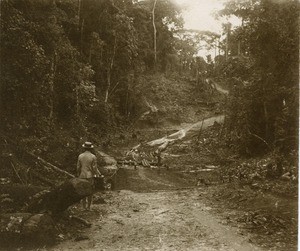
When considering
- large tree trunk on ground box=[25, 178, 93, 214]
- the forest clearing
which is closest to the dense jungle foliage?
the forest clearing

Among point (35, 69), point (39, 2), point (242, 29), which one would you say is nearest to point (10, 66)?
point (35, 69)

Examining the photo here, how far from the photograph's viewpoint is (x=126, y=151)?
25.1 m

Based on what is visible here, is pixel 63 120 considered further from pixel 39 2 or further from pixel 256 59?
pixel 256 59

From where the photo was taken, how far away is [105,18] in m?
28.2

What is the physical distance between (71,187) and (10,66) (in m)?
5.48

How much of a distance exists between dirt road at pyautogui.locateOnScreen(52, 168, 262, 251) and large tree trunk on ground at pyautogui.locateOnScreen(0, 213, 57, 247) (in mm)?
408

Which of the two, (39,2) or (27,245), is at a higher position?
(39,2)

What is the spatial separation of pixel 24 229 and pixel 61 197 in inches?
43.9

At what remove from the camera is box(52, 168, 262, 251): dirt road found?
7.89m

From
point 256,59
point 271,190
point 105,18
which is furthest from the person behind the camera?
point 105,18

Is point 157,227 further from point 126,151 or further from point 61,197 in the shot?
point 126,151

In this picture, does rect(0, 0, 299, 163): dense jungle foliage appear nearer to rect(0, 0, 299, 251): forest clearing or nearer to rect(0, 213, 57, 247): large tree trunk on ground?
rect(0, 0, 299, 251): forest clearing

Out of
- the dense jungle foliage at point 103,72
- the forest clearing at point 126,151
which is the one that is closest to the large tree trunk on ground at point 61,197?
the forest clearing at point 126,151

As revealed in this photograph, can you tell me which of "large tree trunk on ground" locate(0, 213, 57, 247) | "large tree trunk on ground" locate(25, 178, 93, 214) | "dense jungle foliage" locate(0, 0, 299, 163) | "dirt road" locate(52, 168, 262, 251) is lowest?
"dirt road" locate(52, 168, 262, 251)
